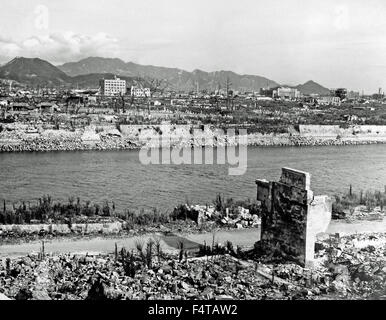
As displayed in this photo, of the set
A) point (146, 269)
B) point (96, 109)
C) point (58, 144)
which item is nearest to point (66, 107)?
point (96, 109)

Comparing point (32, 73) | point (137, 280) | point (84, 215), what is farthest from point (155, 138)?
point (32, 73)

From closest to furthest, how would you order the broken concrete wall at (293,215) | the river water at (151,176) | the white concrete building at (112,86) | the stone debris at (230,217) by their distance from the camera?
the broken concrete wall at (293,215) → the stone debris at (230,217) → the river water at (151,176) → the white concrete building at (112,86)

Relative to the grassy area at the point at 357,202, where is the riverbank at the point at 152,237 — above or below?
below

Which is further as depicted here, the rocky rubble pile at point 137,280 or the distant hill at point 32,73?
the distant hill at point 32,73

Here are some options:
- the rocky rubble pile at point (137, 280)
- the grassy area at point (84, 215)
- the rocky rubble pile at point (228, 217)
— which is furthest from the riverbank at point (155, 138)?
the rocky rubble pile at point (137, 280)

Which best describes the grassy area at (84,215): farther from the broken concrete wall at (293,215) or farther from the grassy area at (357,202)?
the broken concrete wall at (293,215)

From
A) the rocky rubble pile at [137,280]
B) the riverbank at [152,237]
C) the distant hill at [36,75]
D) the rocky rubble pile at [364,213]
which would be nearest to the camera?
the rocky rubble pile at [137,280]

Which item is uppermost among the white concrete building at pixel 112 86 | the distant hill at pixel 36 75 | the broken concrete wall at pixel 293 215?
the distant hill at pixel 36 75
